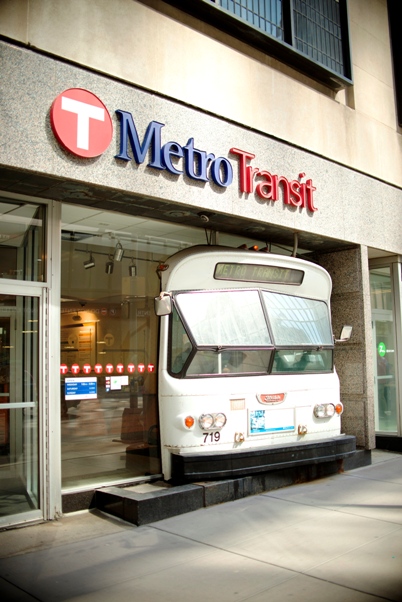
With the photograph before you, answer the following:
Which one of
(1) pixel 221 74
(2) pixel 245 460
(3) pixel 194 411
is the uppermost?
(1) pixel 221 74

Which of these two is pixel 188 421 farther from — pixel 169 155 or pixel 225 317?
pixel 169 155

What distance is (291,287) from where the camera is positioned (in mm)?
7953

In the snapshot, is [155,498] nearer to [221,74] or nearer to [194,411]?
[194,411]

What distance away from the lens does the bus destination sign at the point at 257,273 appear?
722 cm

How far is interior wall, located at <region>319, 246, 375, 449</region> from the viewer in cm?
906

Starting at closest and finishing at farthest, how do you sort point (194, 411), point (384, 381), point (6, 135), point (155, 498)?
1. point (6, 135)
2. point (155, 498)
3. point (194, 411)
4. point (384, 381)

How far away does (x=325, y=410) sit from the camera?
7.80 m

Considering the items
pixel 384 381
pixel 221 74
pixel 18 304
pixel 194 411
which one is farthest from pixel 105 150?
pixel 384 381

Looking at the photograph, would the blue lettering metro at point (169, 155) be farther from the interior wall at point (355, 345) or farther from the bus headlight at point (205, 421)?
the interior wall at point (355, 345)

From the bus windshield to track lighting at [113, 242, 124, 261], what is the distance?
2.97 feet

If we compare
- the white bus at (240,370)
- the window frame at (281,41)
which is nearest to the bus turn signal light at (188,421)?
the white bus at (240,370)

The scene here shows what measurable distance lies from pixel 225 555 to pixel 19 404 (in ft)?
8.20

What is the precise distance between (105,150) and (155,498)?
11.5 feet

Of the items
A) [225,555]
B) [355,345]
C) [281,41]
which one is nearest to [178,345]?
[225,555]
